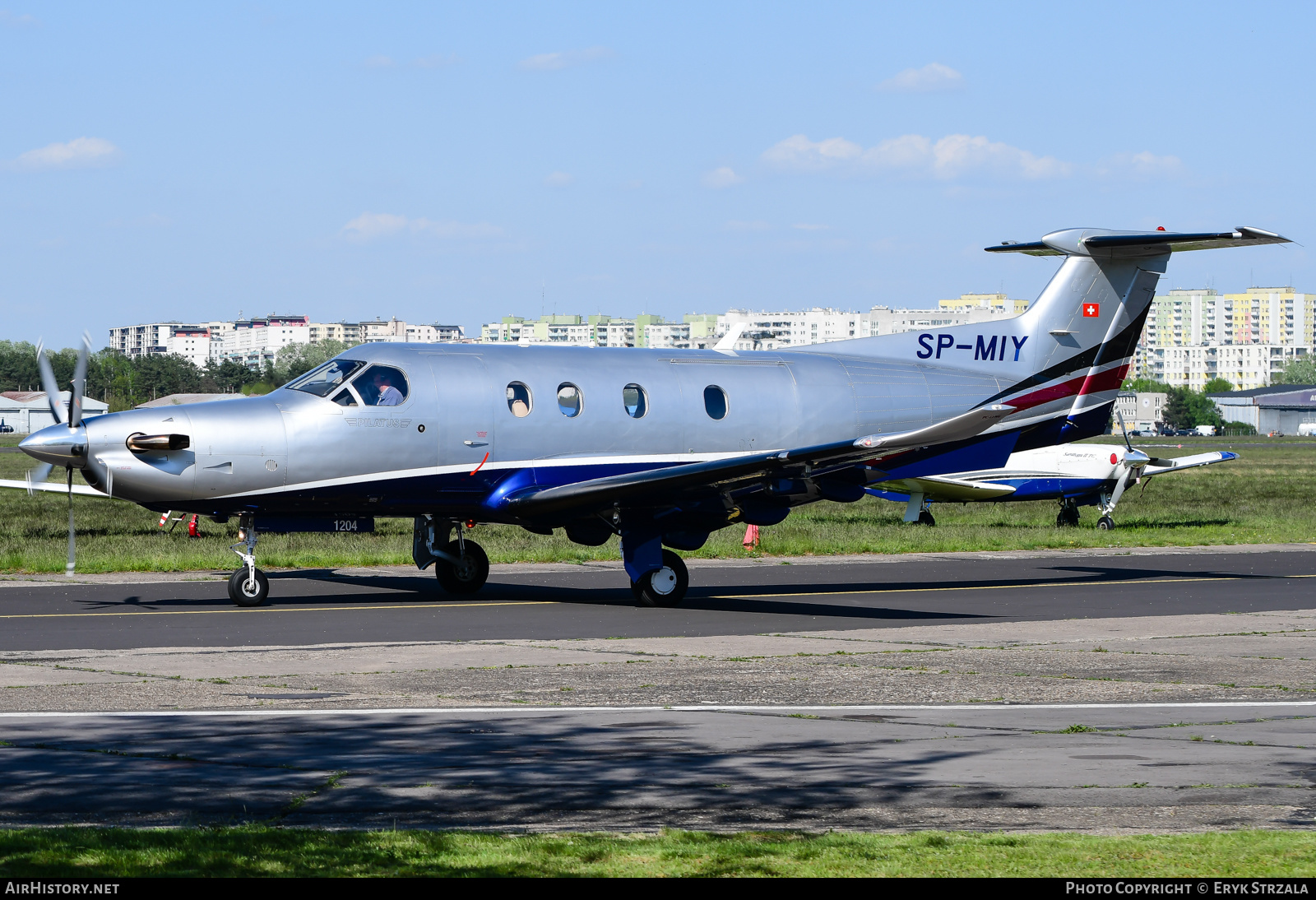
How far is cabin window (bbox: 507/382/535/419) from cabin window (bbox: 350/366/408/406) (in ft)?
4.58

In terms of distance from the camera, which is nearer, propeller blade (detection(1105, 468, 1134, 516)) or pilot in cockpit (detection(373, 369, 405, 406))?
pilot in cockpit (detection(373, 369, 405, 406))

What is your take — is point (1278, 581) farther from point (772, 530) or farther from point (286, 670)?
point (286, 670)

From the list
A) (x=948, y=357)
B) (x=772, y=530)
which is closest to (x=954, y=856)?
(x=948, y=357)

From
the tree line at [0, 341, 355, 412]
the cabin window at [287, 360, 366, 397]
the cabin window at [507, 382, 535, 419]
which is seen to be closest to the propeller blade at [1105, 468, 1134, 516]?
the cabin window at [507, 382, 535, 419]

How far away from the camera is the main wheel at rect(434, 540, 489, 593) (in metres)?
20.5

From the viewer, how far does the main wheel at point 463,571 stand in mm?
20500

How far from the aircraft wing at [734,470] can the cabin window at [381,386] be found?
1.98 metres

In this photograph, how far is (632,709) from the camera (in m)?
11.0

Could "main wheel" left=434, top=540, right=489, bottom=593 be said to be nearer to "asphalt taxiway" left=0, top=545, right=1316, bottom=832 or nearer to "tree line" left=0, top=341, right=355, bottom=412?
"asphalt taxiway" left=0, top=545, right=1316, bottom=832

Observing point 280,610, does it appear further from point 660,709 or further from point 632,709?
point 660,709

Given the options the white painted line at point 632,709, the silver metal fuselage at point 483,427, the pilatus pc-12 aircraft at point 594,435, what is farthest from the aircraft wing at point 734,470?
the white painted line at point 632,709

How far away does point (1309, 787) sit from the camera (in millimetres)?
8016

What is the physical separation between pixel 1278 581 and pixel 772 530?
13059 millimetres

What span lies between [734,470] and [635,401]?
112 inches
